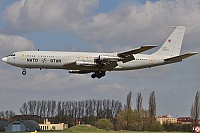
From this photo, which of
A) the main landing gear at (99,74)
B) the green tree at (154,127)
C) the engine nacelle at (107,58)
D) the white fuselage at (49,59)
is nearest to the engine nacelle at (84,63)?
the white fuselage at (49,59)

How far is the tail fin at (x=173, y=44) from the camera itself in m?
85.9

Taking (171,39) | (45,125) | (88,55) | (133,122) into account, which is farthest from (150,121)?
(88,55)

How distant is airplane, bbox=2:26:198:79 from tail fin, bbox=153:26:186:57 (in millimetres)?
1069

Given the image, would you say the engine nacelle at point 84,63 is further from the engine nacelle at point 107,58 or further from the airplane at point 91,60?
the engine nacelle at point 107,58

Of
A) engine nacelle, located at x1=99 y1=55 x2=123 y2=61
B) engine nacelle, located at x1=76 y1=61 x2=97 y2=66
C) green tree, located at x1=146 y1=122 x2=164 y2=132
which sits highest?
engine nacelle, located at x1=99 y1=55 x2=123 y2=61

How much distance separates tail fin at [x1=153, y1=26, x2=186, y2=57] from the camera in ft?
282

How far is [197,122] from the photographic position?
138 meters

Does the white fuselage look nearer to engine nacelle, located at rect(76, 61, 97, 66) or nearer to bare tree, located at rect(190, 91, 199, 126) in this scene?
engine nacelle, located at rect(76, 61, 97, 66)

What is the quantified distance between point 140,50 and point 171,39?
15044mm

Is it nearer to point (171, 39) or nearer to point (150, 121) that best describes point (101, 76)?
point (171, 39)

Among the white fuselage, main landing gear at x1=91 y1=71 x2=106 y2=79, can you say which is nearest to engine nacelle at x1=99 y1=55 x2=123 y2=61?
the white fuselage

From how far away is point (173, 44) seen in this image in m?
88.0

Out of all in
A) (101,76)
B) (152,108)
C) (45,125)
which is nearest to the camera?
(101,76)

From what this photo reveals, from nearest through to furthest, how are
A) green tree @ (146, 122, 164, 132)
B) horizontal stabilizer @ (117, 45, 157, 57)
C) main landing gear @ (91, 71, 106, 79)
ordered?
horizontal stabilizer @ (117, 45, 157, 57) < main landing gear @ (91, 71, 106, 79) < green tree @ (146, 122, 164, 132)
